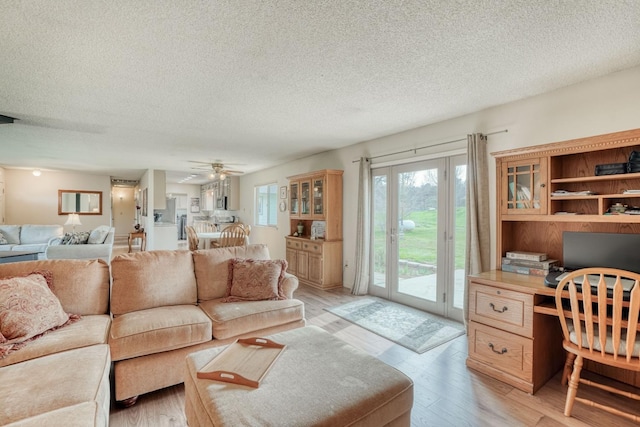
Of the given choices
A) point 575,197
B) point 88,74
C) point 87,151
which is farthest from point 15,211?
point 575,197

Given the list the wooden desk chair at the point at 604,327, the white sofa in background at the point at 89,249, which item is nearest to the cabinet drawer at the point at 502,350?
the wooden desk chair at the point at 604,327

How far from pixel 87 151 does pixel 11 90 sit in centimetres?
319


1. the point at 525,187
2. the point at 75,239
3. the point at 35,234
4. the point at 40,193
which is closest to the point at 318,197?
the point at 525,187

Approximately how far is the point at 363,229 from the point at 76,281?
343 centimetres

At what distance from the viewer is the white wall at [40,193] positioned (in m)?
8.06

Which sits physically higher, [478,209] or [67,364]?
[478,209]

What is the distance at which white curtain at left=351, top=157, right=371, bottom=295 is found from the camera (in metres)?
4.58

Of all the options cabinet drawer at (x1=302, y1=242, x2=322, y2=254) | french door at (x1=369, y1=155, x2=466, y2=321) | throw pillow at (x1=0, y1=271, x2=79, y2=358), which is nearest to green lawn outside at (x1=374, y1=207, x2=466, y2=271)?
french door at (x1=369, y1=155, x2=466, y2=321)

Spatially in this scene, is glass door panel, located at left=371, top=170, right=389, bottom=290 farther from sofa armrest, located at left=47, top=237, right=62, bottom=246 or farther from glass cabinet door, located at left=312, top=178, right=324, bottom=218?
sofa armrest, located at left=47, top=237, right=62, bottom=246

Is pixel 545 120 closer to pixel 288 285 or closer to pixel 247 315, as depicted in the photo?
pixel 288 285

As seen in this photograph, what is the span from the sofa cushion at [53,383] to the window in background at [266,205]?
5.77m

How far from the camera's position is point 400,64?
2230mm

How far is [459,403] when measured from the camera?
2.04m

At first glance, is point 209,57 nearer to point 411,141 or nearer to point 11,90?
point 11,90
